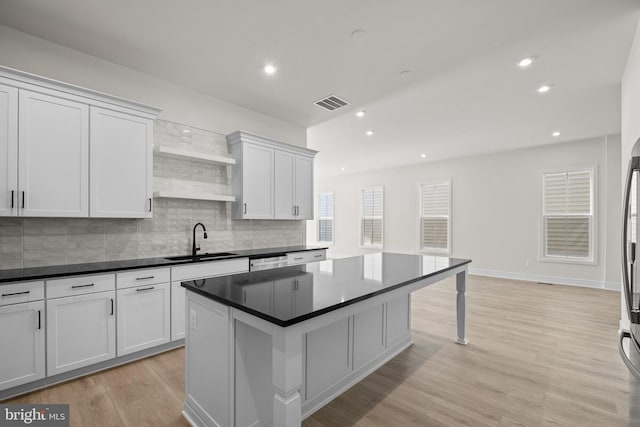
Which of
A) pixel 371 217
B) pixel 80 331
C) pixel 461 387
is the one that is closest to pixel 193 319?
pixel 80 331

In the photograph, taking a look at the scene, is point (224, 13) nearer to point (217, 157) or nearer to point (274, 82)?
point (274, 82)

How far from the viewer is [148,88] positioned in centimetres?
330

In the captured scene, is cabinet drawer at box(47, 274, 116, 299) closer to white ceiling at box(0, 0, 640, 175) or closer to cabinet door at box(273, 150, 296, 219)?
white ceiling at box(0, 0, 640, 175)

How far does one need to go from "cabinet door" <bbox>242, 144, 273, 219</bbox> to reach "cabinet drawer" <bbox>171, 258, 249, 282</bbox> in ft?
2.36

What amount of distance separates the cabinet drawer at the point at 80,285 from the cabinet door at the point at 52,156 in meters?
0.58

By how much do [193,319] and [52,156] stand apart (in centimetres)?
193

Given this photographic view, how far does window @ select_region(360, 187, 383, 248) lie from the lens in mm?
9055

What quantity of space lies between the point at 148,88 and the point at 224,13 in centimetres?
152

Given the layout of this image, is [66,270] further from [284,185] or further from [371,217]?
[371,217]

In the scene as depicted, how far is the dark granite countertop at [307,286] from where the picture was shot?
1.40 metres

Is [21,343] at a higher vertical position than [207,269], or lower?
lower

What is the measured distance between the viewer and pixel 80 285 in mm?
2387

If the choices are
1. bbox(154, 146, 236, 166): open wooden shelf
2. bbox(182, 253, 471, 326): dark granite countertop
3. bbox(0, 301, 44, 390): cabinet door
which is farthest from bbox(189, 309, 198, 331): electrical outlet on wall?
bbox(154, 146, 236, 166): open wooden shelf

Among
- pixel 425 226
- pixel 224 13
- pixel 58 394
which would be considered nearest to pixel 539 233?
pixel 425 226
